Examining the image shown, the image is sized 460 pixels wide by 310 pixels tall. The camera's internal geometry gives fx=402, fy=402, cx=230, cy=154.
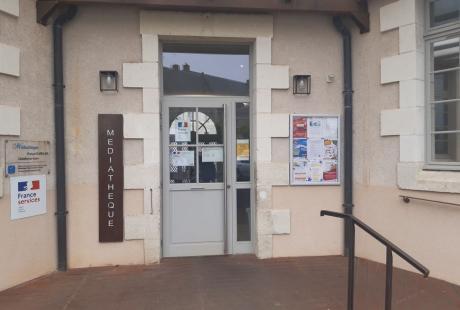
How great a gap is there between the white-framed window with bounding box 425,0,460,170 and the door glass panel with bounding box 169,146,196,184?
2.81 m

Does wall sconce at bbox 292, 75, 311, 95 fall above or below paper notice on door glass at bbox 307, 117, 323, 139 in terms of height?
above

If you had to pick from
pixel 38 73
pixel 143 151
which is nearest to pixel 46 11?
pixel 38 73

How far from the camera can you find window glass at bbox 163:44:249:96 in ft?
17.4

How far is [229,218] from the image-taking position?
5.32 metres

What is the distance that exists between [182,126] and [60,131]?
57.9 inches

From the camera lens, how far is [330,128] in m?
5.18

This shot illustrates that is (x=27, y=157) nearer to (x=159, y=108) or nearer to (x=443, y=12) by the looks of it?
(x=159, y=108)

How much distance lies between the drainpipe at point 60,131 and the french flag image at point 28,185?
25 centimetres

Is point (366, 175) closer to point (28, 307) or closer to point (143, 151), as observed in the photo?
point (143, 151)

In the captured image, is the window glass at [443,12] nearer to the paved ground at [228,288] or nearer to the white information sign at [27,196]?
the paved ground at [228,288]

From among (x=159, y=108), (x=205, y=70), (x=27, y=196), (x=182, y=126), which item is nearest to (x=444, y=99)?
(x=205, y=70)

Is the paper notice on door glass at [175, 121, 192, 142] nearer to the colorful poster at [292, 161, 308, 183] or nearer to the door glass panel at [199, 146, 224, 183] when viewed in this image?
the door glass panel at [199, 146, 224, 183]

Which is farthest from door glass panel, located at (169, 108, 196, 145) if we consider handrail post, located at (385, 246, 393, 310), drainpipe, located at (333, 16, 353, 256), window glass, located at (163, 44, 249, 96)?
handrail post, located at (385, 246, 393, 310)

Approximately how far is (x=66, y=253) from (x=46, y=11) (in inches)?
109
